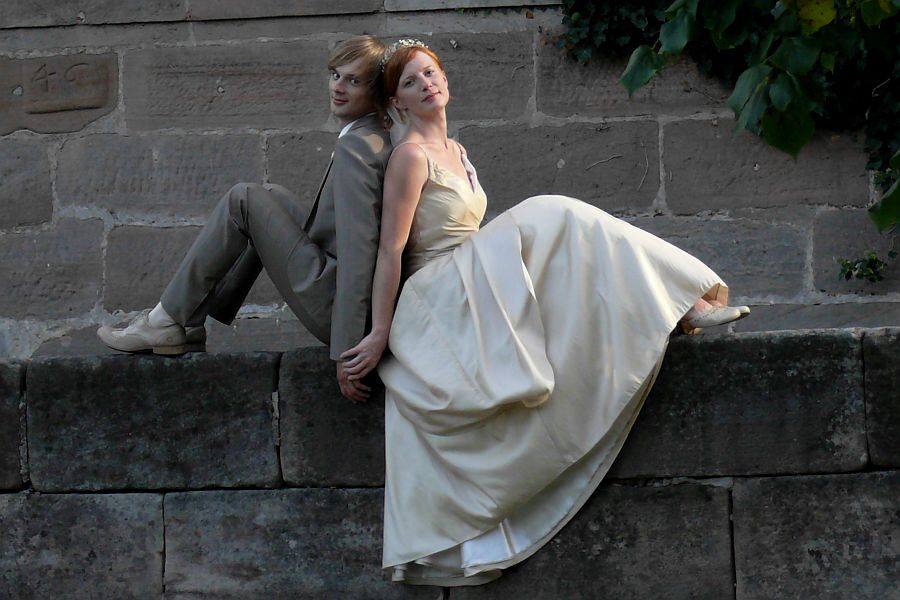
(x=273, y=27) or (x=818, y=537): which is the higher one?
(x=273, y=27)

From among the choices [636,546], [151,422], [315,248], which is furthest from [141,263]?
[636,546]

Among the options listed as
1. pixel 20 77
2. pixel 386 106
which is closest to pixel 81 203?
pixel 20 77

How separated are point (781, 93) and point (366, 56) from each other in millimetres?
1422

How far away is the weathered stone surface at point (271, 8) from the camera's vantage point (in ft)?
19.0

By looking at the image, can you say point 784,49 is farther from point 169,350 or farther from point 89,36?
point 89,36

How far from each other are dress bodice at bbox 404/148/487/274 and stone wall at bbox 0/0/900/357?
1.41 m

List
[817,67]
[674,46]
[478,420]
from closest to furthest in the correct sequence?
[674,46], [478,420], [817,67]

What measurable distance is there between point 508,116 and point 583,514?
1.99 meters

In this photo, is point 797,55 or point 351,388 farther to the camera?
point 351,388

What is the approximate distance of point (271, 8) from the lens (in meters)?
5.83

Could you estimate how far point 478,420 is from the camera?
13.3ft

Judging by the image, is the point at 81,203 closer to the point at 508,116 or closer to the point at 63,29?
the point at 63,29

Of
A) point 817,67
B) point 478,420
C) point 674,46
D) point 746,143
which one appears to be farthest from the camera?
point 746,143

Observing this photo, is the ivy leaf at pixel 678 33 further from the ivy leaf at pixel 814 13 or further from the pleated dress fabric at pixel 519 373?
the pleated dress fabric at pixel 519 373
